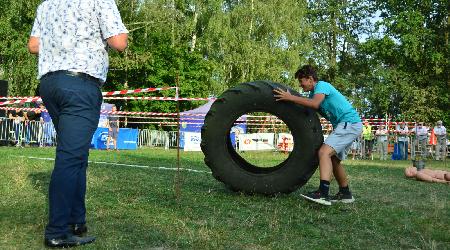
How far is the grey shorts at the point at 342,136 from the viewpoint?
18.0 feet

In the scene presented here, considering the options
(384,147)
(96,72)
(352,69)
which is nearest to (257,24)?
(352,69)

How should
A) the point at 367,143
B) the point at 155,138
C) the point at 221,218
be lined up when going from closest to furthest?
the point at 221,218
the point at 367,143
the point at 155,138

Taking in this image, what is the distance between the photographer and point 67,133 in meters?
3.33

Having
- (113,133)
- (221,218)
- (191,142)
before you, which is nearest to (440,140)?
(191,142)

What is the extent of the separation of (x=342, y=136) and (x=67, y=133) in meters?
3.14

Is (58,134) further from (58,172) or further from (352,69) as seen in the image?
(352,69)

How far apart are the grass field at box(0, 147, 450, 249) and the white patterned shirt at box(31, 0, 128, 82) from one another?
3.60 feet

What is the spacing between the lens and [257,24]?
34250 mm

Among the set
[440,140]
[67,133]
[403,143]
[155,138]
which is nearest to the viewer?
[67,133]

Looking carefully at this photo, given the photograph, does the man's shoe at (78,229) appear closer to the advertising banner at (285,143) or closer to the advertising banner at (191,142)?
the advertising banner at (285,143)

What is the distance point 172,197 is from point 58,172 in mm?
1965

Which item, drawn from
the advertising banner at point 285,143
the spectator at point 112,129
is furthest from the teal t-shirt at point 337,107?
the spectator at point 112,129

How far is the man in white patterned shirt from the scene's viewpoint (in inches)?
130

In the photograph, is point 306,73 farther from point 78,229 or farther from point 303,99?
point 78,229
